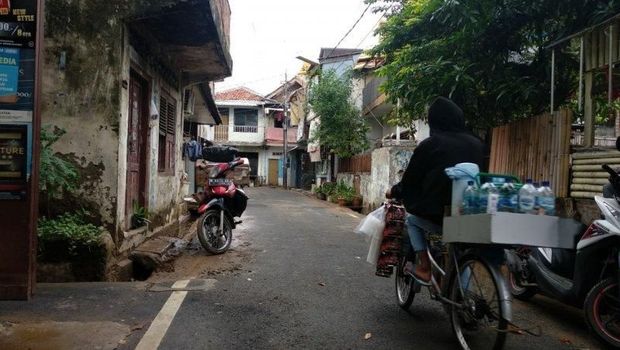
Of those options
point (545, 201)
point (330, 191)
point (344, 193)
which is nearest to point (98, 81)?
point (545, 201)

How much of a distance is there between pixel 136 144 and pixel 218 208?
1626 millimetres

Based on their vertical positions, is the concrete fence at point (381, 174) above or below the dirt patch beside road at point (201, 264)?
above

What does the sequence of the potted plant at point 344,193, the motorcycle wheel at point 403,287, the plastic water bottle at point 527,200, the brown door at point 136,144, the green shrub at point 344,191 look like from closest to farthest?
the plastic water bottle at point 527,200 → the motorcycle wheel at point 403,287 → the brown door at point 136,144 → the potted plant at point 344,193 → the green shrub at point 344,191

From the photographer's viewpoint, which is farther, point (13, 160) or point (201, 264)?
point (201, 264)

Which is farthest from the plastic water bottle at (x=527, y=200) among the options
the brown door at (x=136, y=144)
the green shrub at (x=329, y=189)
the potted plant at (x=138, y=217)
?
the green shrub at (x=329, y=189)

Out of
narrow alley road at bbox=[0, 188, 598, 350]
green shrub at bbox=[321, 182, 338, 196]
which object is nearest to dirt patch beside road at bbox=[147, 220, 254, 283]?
narrow alley road at bbox=[0, 188, 598, 350]

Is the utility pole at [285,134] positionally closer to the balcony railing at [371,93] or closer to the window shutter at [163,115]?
the balcony railing at [371,93]

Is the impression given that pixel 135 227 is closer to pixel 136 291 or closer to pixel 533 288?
pixel 136 291

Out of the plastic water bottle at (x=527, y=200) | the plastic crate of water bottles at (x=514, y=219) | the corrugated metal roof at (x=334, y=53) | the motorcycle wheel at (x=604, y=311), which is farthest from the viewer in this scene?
the corrugated metal roof at (x=334, y=53)

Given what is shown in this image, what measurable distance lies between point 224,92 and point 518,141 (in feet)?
124

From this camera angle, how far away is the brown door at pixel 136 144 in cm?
752

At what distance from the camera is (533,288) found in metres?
5.18

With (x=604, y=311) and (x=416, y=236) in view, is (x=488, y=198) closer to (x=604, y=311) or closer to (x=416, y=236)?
(x=416, y=236)

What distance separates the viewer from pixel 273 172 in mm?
44531
